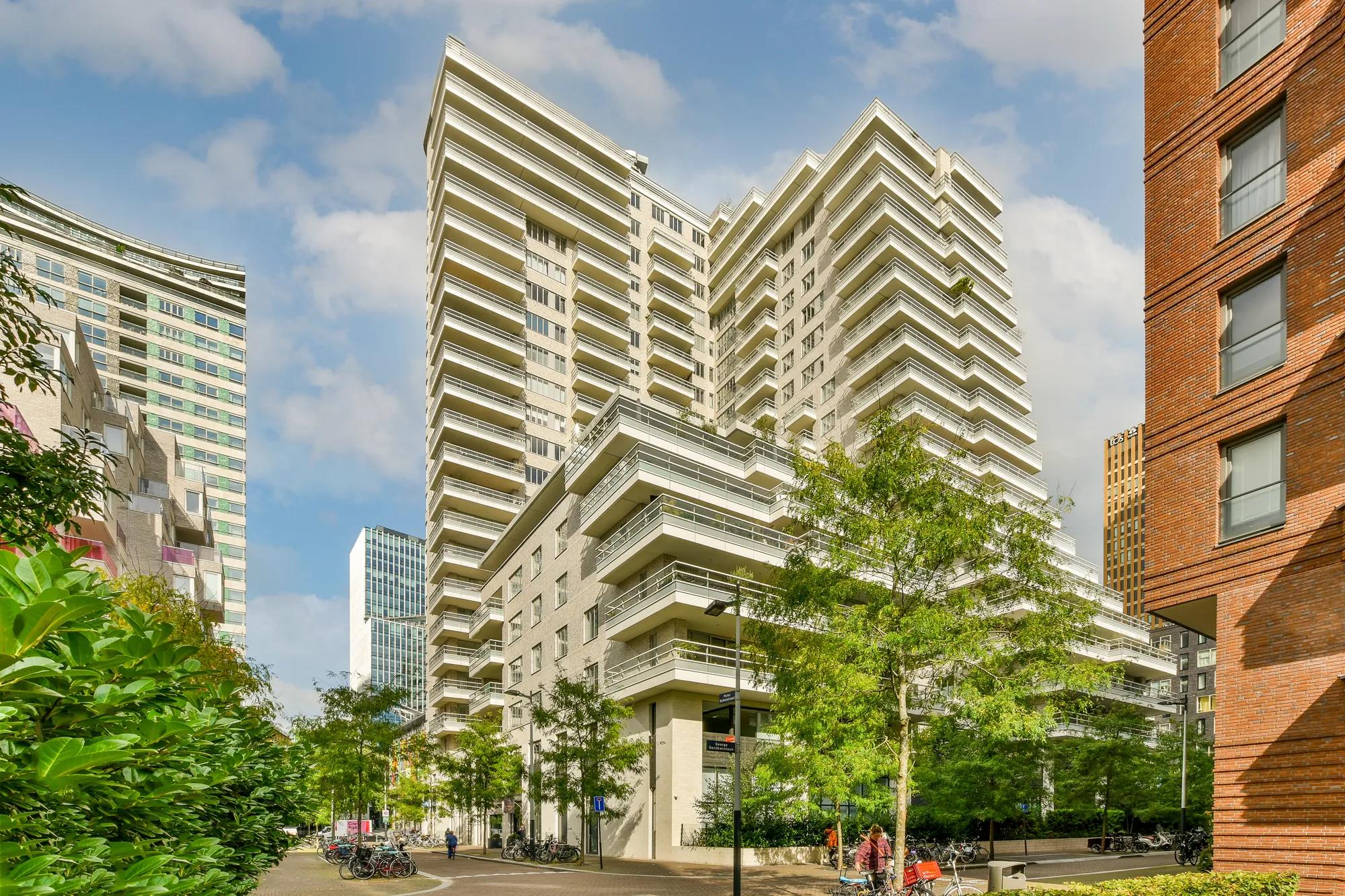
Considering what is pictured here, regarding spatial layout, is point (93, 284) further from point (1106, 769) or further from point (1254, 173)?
point (1254, 173)

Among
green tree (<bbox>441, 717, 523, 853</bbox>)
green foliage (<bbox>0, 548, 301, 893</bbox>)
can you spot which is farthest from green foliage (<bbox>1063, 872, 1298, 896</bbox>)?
green tree (<bbox>441, 717, 523, 853</bbox>)

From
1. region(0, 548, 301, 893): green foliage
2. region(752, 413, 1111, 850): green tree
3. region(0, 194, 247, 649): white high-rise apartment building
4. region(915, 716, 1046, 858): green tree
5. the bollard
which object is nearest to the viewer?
region(0, 548, 301, 893): green foliage

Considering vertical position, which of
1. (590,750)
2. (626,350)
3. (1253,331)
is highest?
(626,350)

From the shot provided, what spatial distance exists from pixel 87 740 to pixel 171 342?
11042cm

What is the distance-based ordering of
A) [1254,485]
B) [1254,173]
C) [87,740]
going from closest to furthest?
1. [87,740]
2. [1254,485]
3. [1254,173]

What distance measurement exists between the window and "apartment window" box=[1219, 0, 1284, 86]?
847 centimetres

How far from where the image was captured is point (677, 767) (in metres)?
39.8

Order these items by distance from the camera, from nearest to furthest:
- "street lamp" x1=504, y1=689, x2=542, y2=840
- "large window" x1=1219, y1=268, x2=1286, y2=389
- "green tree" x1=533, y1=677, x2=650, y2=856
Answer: "large window" x1=1219, y1=268, x2=1286, y2=389
"green tree" x1=533, y1=677, x2=650, y2=856
"street lamp" x1=504, y1=689, x2=542, y2=840

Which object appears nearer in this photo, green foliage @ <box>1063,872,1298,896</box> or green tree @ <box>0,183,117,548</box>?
green tree @ <box>0,183,117,548</box>

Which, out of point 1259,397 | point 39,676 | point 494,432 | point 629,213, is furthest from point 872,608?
point 629,213

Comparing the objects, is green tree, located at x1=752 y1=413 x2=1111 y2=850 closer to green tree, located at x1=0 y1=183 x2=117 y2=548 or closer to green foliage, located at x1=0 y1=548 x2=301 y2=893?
green tree, located at x1=0 y1=183 x2=117 y2=548

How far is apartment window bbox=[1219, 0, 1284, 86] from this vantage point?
64.9ft

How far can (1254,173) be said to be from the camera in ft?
65.4

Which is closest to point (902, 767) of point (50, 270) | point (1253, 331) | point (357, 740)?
point (1253, 331)
